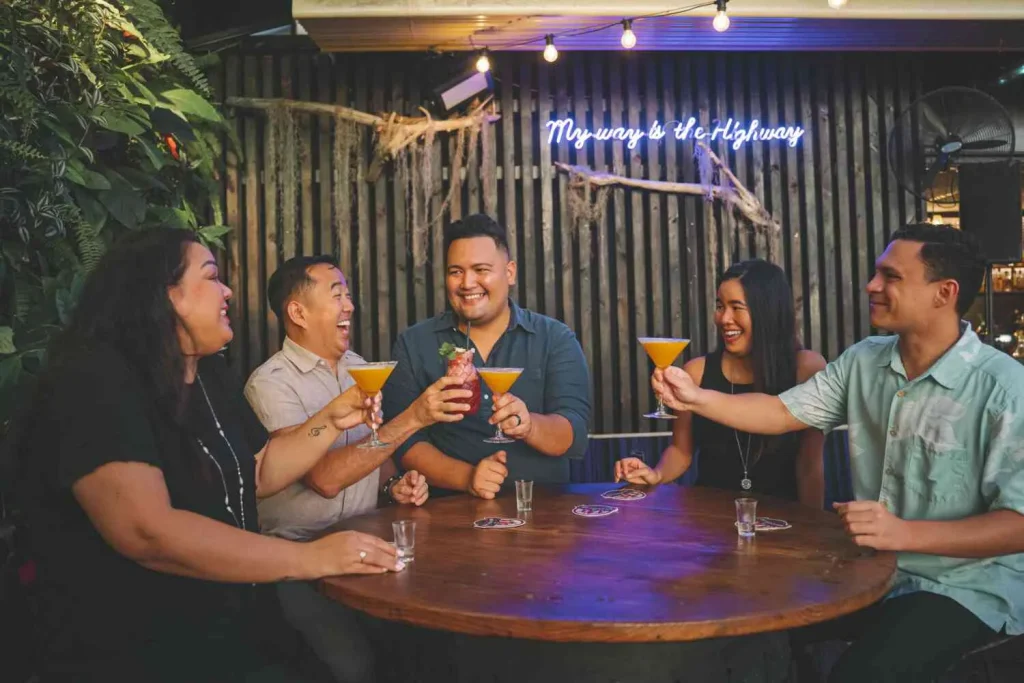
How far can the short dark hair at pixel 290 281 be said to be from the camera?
341cm

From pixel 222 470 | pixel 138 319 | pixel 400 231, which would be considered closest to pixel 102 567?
pixel 222 470

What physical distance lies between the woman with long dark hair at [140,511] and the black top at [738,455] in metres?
1.91

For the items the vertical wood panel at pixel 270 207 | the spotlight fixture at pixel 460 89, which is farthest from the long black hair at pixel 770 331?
the vertical wood panel at pixel 270 207

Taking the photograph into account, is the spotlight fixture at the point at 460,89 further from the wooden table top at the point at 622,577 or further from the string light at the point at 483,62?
the wooden table top at the point at 622,577

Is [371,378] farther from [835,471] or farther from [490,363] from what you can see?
[835,471]

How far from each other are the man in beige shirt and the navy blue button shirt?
26cm

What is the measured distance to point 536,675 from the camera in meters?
1.91

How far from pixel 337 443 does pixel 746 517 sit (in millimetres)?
1628

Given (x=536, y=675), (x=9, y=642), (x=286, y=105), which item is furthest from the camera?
(x=286, y=105)

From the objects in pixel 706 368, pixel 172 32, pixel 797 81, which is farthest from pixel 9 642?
pixel 797 81

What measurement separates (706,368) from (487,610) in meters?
2.20

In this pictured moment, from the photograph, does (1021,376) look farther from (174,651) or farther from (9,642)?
(9,642)

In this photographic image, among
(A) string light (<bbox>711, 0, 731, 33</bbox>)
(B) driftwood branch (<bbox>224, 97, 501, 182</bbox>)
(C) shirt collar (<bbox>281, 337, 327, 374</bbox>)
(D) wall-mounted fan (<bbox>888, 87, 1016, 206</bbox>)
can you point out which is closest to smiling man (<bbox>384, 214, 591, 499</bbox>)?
(C) shirt collar (<bbox>281, 337, 327, 374</bbox>)

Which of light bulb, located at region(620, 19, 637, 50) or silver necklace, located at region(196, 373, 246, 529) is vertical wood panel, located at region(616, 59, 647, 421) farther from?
silver necklace, located at region(196, 373, 246, 529)
